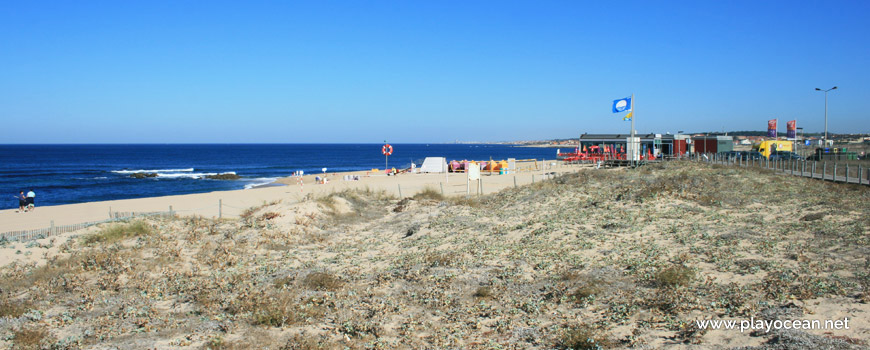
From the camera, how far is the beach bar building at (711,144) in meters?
49.3

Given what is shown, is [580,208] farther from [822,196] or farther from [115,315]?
[115,315]

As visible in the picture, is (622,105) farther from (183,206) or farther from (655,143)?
(183,206)

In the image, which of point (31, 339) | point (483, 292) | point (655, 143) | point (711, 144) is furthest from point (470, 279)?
point (711, 144)

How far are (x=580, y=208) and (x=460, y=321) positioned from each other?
33.5 ft

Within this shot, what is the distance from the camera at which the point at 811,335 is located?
6.31 metres

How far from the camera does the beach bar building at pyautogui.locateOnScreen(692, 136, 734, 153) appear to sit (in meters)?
49.3

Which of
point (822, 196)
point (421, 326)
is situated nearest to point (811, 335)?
point (421, 326)

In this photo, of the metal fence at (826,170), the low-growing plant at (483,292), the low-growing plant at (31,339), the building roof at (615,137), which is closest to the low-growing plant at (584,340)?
the low-growing plant at (483,292)

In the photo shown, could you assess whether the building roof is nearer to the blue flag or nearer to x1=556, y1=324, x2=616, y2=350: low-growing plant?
the blue flag

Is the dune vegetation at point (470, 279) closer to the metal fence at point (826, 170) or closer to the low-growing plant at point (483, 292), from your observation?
the low-growing plant at point (483, 292)

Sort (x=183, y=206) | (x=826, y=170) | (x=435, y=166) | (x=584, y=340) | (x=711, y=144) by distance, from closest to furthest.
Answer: (x=584, y=340) < (x=826, y=170) < (x=183, y=206) < (x=435, y=166) < (x=711, y=144)

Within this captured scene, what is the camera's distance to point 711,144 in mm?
49469

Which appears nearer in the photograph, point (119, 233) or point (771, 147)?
point (119, 233)

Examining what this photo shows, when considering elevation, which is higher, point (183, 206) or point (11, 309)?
point (11, 309)
